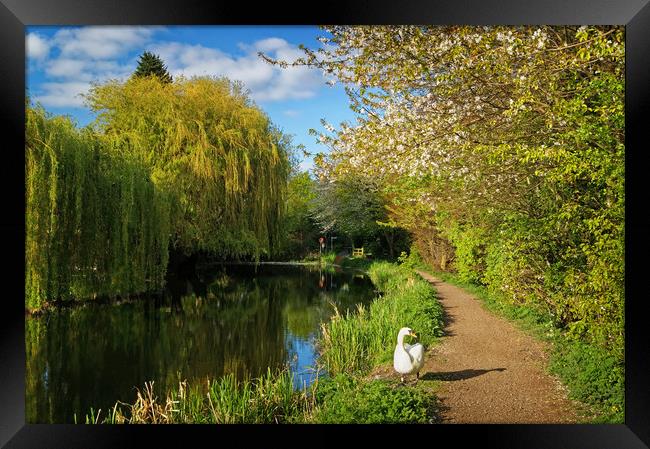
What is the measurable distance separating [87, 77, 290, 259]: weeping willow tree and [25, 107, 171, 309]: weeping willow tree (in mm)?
904

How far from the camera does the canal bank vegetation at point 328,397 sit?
12.4 feet

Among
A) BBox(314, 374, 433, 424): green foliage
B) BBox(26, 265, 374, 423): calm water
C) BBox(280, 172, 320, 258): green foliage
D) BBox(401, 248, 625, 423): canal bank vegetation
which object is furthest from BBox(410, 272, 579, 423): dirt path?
BBox(280, 172, 320, 258): green foliage

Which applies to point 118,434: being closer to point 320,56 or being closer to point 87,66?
point 320,56

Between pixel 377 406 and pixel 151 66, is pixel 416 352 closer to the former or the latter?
pixel 377 406

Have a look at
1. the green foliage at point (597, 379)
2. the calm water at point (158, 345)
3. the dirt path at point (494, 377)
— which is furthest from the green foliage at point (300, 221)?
the green foliage at point (597, 379)

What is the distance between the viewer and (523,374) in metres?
4.70

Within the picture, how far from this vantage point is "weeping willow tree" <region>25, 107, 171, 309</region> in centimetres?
693

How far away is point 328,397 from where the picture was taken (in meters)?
4.39

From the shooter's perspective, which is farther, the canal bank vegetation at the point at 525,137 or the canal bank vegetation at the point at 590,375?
the canal bank vegetation at the point at 590,375

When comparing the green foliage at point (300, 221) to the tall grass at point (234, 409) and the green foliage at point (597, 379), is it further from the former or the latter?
the green foliage at point (597, 379)
